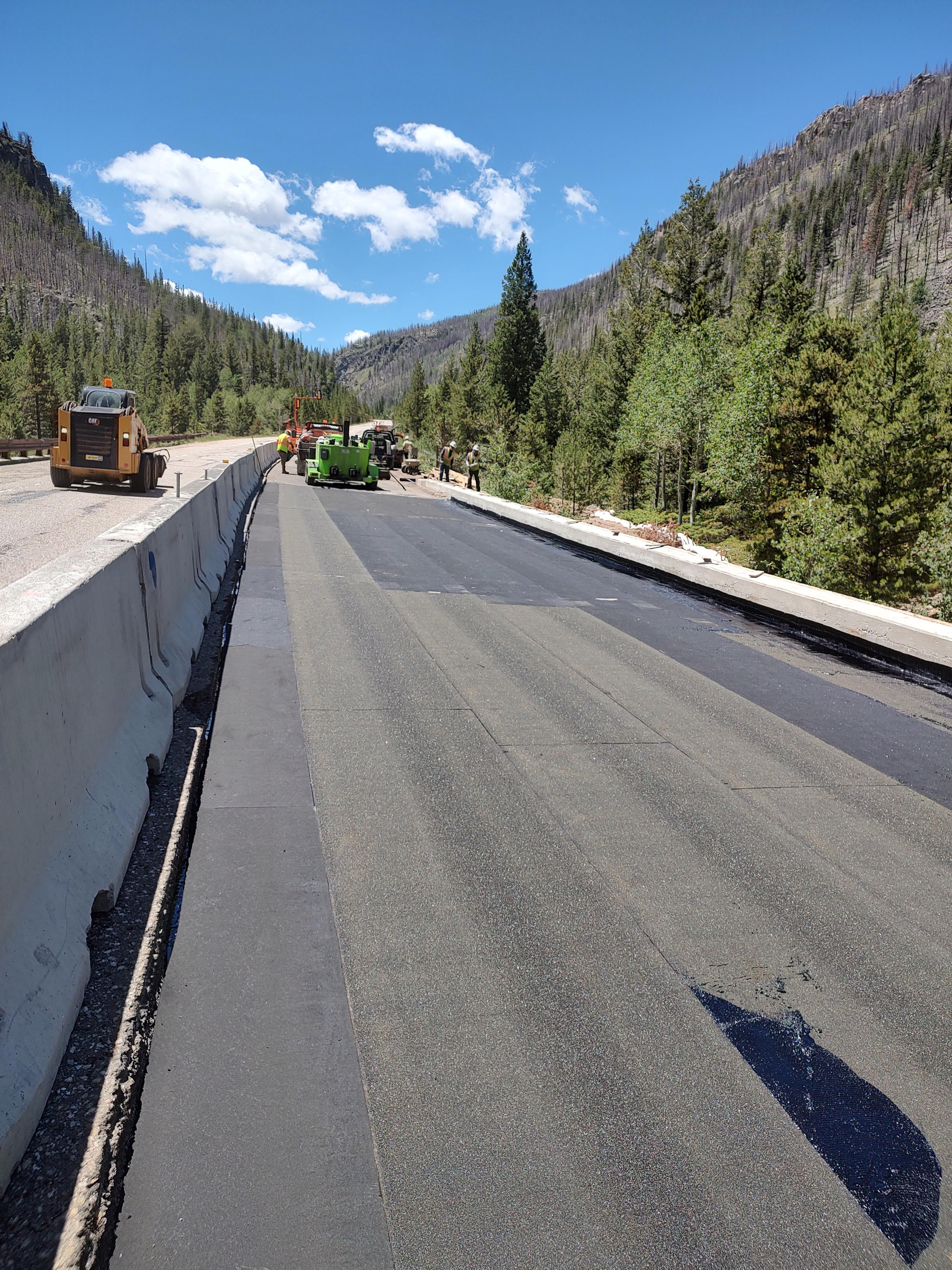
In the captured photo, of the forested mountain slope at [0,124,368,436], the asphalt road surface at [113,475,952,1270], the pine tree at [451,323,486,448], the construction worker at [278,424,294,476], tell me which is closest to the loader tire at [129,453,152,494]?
the construction worker at [278,424,294,476]

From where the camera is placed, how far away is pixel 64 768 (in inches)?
140

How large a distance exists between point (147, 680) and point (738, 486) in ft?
85.7

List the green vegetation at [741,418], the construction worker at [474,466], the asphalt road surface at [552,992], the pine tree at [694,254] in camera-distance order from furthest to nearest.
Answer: the pine tree at [694,254] < the construction worker at [474,466] < the green vegetation at [741,418] < the asphalt road surface at [552,992]

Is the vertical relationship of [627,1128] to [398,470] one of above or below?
below

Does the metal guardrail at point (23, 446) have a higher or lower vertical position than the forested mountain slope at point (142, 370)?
lower

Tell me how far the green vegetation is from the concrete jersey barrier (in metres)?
15.8

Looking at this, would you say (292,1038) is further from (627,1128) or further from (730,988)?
(730,988)

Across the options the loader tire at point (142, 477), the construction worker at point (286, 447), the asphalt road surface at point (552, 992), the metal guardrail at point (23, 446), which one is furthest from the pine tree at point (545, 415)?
the asphalt road surface at point (552, 992)

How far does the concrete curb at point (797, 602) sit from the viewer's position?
8828 mm

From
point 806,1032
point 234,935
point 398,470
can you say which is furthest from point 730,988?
point 398,470

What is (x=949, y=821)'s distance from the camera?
5246 mm

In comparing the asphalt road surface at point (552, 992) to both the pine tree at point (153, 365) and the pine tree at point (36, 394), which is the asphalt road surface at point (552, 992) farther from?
the pine tree at point (153, 365)

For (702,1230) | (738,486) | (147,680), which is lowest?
(702,1230)

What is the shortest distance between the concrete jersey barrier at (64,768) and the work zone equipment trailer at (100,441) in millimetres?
16967
